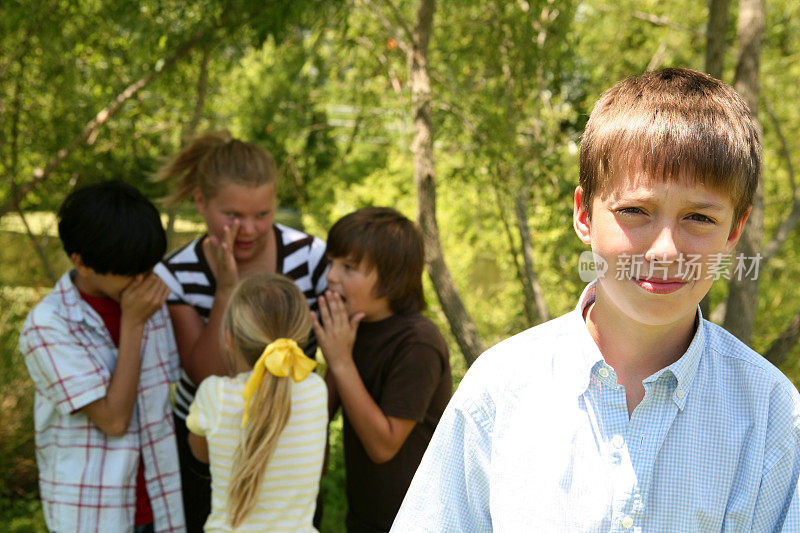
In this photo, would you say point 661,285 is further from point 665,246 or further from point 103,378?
point 103,378

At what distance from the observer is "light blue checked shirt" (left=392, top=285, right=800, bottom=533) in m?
1.15

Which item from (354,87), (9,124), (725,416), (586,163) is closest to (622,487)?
(725,416)

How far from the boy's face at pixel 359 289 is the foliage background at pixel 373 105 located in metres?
1.39

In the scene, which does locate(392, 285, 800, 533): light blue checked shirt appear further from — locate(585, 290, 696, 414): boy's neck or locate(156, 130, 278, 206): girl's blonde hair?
locate(156, 130, 278, 206): girl's blonde hair

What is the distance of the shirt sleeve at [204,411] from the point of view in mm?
2289

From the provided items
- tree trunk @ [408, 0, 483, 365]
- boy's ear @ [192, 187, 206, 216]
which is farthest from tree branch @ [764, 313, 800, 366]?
boy's ear @ [192, 187, 206, 216]

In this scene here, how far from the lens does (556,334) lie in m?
1.35

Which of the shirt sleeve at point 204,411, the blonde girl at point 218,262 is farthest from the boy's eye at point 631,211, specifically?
the blonde girl at point 218,262

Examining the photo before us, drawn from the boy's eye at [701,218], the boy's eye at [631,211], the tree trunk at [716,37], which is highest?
the tree trunk at [716,37]

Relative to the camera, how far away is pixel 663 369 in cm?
122

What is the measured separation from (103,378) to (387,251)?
95cm

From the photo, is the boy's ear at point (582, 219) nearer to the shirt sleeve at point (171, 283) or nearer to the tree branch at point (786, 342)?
the shirt sleeve at point (171, 283)

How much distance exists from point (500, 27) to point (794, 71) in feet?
10.1

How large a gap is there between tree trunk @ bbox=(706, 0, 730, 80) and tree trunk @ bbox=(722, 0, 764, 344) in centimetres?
9
